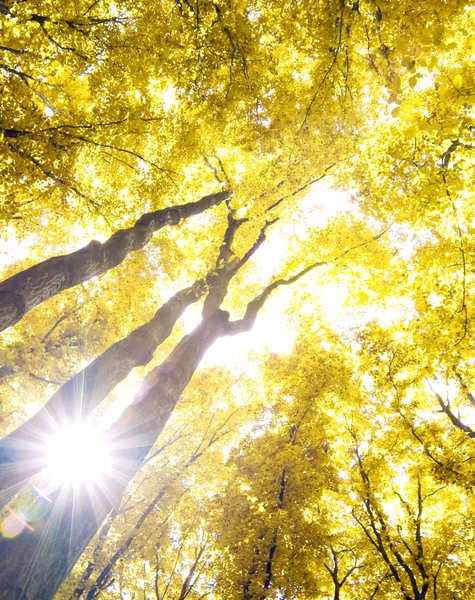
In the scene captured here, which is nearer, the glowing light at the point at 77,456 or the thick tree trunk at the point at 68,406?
the thick tree trunk at the point at 68,406

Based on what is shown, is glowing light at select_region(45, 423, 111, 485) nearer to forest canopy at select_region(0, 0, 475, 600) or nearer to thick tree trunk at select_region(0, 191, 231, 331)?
forest canopy at select_region(0, 0, 475, 600)

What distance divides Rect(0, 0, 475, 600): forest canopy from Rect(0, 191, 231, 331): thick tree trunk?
0.03 metres

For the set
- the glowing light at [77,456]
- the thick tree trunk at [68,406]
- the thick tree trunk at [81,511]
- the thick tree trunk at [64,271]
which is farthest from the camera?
the glowing light at [77,456]

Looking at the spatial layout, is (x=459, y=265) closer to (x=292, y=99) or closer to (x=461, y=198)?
(x=461, y=198)

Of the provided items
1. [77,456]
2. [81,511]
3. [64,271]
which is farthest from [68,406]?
[64,271]

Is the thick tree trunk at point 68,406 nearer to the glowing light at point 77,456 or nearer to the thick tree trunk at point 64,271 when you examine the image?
the glowing light at point 77,456

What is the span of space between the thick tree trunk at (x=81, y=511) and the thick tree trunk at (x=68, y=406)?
51cm

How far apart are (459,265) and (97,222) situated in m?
6.56

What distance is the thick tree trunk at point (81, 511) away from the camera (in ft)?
9.68

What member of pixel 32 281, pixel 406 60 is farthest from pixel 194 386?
pixel 406 60

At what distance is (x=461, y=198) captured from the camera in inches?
200

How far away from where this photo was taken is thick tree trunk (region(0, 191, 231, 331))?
11.2 ft

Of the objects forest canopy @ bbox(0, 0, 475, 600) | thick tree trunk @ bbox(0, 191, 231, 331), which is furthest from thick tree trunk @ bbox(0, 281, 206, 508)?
thick tree trunk @ bbox(0, 191, 231, 331)

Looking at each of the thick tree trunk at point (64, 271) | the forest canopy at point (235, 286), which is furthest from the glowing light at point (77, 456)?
the thick tree trunk at point (64, 271)
